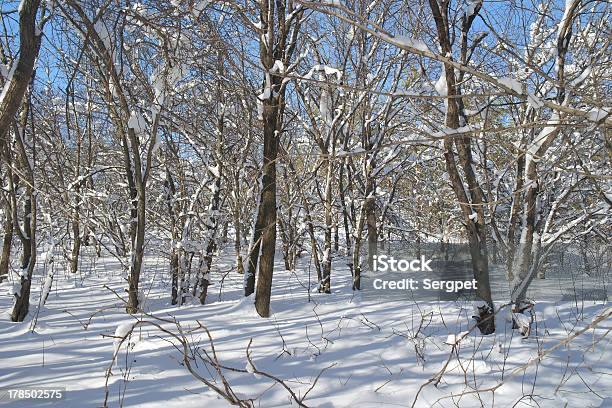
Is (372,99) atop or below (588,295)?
atop

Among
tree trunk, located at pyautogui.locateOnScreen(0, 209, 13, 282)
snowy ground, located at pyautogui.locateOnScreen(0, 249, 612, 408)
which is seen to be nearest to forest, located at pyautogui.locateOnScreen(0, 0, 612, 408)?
snowy ground, located at pyautogui.locateOnScreen(0, 249, 612, 408)

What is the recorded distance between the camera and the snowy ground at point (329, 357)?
318 centimetres

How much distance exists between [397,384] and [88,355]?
275cm

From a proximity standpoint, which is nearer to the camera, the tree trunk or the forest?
the forest

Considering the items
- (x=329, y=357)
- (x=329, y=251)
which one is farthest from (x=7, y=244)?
(x=329, y=357)

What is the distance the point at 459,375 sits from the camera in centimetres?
355

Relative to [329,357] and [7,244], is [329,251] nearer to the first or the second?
[329,357]

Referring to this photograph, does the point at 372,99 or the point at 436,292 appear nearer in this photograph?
the point at 436,292

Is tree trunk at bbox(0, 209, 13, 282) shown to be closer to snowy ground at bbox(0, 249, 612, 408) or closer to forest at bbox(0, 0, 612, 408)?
forest at bbox(0, 0, 612, 408)

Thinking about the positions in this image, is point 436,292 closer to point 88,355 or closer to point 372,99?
point 372,99

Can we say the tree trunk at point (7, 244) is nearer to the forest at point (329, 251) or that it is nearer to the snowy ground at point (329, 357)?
the forest at point (329, 251)

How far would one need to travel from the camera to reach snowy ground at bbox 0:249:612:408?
318 cm

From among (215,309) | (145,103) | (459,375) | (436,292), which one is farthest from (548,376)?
(145,103)

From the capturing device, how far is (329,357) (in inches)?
156
